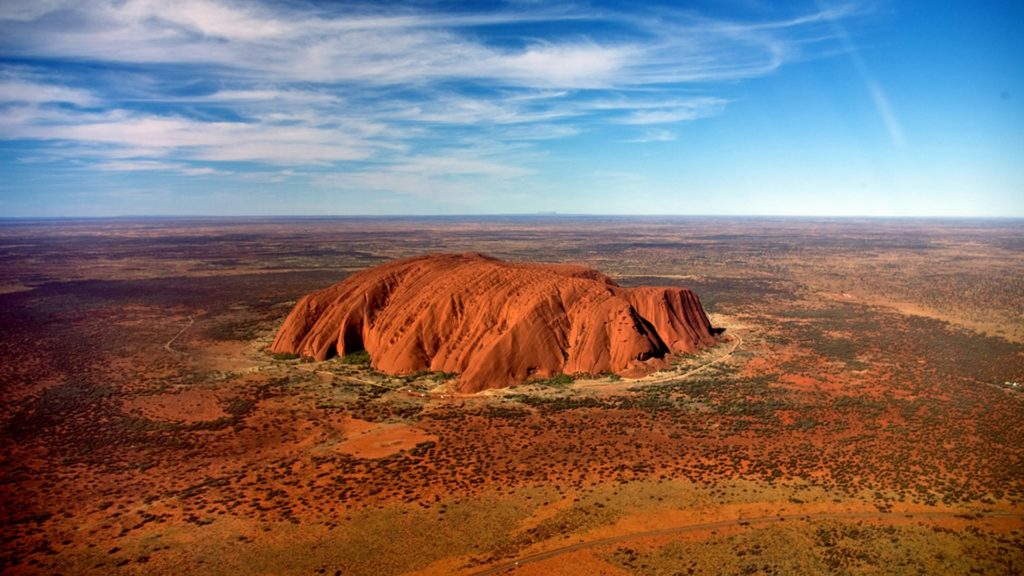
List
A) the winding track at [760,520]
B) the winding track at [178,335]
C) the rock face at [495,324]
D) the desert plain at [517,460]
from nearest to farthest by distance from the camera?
1. the desert plain at [517,460]
2. the winding track at [760,520]
3. the rock face at [495,324]
4. the winding track at [178,335]

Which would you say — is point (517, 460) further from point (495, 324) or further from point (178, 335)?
point (178, 335)

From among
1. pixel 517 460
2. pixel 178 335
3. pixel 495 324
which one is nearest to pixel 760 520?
pixel 517 460

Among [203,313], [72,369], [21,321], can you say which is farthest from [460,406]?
[21,321]

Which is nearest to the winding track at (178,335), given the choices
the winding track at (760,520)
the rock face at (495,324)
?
the rock face at (495,324)

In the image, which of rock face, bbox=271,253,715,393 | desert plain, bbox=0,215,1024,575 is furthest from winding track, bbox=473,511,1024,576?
rock face, bbox=271,253,715,393

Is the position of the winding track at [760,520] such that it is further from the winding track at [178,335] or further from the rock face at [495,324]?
the winding track at [178,335]

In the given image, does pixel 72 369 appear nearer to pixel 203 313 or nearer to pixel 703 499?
pixel 203 313

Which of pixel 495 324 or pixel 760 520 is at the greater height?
pixel 495 324
